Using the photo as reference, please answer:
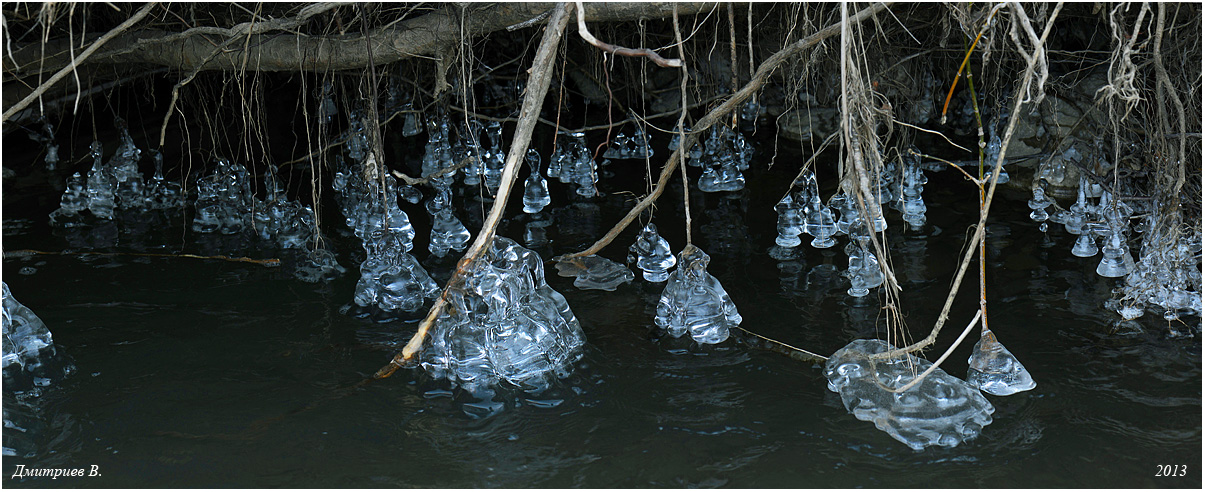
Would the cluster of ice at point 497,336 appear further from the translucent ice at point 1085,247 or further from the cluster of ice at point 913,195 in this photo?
the translucent ice at point 1085,247

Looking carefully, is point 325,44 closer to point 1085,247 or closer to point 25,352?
point 25,352

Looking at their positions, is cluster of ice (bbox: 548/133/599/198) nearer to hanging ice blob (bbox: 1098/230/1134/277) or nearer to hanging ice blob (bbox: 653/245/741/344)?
hanging ice blob (bbox: 653/245/741/344)

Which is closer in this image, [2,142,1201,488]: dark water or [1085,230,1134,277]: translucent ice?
[2,142,1201,488]: dark water

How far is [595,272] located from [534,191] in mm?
1011

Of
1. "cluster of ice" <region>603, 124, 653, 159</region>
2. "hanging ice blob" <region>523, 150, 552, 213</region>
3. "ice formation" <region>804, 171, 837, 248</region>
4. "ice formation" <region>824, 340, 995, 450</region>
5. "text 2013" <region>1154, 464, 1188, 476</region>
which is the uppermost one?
"cluster of ice" <region>603, 124, 653, 159</region>

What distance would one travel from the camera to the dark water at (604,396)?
286 cm

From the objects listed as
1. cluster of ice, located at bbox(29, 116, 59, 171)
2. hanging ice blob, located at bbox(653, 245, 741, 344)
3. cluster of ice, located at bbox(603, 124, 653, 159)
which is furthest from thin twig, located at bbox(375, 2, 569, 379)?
cluster of ice, located at bbox(29, 116, 59, 171)

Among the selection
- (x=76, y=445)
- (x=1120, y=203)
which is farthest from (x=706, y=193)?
(x=76, y=445)

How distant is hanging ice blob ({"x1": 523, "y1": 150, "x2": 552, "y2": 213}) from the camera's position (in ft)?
17.1

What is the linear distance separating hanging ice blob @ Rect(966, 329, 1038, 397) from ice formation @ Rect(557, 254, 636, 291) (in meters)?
1.58

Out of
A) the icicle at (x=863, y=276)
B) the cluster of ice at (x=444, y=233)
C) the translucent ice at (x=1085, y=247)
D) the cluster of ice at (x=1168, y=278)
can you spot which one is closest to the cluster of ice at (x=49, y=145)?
the cluster of ice at (x=444, y=233)

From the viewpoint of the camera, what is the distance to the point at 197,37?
415 cm

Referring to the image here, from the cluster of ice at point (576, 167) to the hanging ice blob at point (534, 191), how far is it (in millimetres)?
328

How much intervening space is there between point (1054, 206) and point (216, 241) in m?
4.10
